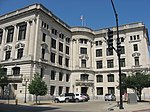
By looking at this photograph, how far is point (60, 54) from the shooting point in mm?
50062

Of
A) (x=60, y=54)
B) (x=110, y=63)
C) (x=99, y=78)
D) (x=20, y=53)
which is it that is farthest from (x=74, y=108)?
(x=110, y=63)

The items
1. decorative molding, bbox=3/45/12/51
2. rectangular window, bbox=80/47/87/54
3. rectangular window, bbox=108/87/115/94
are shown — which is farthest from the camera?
rectangular window, bbox=80/47/87/54

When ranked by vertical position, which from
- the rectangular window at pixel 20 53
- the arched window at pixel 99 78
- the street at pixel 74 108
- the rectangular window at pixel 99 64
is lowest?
the street at pixel 74 108

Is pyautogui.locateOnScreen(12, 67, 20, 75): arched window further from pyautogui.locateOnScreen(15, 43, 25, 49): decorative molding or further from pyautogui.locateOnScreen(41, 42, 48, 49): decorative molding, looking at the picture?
pyautogui.locateOnScreen(41, 42, 48, 49): decorative molding

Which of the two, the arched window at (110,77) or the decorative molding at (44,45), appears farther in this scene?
the arched window at (110,77)

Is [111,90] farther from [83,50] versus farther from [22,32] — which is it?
[22,32]

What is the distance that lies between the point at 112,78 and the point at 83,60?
9811mm

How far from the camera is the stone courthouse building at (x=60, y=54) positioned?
40812 mm

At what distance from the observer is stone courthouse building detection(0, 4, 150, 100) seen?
134 feet

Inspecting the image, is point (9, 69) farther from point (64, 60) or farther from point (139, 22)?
point (139, 22)

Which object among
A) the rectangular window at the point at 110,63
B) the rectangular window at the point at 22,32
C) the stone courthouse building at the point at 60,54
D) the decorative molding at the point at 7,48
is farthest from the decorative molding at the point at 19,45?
the rectangular window at the point at 110,63

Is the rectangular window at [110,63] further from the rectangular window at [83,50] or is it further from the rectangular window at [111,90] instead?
the rectangular window at [83,50]

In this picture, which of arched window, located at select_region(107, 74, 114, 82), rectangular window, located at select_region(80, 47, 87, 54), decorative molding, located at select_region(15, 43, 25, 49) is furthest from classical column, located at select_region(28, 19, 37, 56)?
arched window, located at select_region(107, 74, 114, 82)

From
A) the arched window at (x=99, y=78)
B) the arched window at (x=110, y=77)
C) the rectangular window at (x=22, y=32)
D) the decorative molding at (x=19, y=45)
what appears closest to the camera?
the decorative molding at (x=19, y=45)
